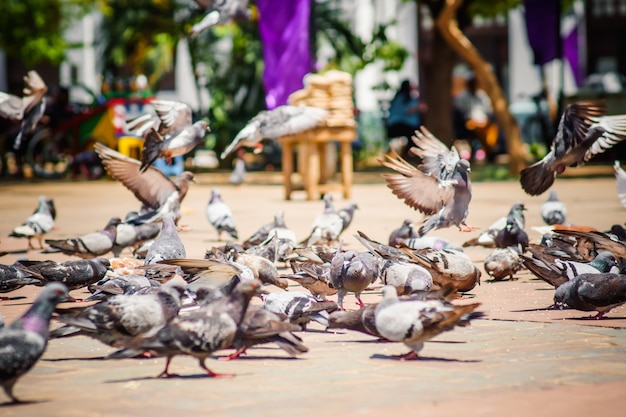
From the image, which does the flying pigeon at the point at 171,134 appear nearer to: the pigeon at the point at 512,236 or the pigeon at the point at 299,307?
the pigeon at the point at 512,236

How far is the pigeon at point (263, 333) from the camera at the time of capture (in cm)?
459

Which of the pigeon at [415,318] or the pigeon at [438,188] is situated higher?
the pigeon at [438,188]

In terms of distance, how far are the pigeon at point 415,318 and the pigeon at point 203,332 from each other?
0.59 m

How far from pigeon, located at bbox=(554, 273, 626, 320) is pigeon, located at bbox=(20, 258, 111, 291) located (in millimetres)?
2734

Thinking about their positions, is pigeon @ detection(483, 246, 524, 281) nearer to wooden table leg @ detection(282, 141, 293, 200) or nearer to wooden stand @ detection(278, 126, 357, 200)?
wooden stand @ detection(278, 126, 357, 200)

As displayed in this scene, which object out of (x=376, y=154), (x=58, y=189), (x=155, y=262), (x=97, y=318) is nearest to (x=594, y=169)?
(x=376, y=154)

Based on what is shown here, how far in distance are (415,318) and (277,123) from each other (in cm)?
783

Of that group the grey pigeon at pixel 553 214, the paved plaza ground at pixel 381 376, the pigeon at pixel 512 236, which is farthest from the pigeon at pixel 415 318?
the grey pigeon at pixel 553 214

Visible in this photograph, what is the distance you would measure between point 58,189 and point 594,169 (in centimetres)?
1003

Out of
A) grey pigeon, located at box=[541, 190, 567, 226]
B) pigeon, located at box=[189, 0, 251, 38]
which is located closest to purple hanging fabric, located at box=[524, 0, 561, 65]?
pigeon, located at box=[189, 0, 251, 38]

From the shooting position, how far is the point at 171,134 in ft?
29.7

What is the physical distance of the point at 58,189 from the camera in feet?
60.0

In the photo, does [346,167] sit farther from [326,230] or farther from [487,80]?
[326,230]

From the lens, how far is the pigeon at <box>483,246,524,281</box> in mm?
7227
